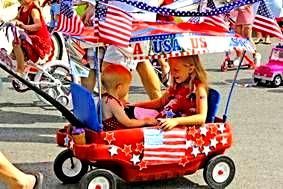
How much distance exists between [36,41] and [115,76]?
132 inches

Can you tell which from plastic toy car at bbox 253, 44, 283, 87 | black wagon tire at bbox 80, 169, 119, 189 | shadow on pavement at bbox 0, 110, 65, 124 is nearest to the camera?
black wagon tire at bbox 80, 169, 119, 189

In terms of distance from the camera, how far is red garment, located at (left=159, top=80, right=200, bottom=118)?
508 centimetres

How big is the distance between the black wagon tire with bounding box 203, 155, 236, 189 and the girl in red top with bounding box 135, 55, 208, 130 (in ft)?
1.04

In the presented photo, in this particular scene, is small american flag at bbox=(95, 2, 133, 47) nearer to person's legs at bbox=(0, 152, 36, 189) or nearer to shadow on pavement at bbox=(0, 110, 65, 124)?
person's legs at bbox=(0, 152, 36, 189)

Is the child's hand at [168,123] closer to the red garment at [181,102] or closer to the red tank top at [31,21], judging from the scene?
the red garment at [181,102]

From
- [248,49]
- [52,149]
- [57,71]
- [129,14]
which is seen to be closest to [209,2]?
[248,49]

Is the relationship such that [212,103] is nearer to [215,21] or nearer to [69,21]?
[215,21]

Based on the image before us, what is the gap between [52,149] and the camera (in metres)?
6.25

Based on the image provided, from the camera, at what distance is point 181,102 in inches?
203

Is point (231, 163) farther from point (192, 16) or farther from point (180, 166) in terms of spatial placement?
point (192, 16)

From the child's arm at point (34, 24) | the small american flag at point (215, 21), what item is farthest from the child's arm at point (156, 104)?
the child's arm at point (34, 24)

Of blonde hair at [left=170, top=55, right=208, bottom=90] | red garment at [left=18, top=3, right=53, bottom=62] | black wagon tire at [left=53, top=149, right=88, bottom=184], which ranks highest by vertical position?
red garment at [left=18, top=3, right=53, bottom=62]

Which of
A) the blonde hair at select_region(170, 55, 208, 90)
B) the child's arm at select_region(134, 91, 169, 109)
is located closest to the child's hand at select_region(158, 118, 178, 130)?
the blonde hair at select_region(170, 55, 208, 90)

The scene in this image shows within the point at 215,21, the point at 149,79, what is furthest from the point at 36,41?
the point at 215,21
